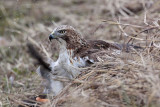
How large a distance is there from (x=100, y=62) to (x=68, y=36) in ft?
2.35

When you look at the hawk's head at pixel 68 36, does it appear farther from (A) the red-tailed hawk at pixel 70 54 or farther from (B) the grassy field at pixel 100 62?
(B) the grassy field at pixel 100 62

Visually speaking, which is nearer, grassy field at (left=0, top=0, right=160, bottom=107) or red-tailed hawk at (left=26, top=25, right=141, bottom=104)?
grassy field at (left=0, top=0, right=160, bottom=107)

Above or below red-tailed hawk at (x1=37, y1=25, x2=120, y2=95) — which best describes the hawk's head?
above

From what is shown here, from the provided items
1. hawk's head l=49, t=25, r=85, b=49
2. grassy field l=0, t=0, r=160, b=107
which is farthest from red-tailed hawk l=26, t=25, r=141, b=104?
grassy field l=0, t=0, r=160, b=107

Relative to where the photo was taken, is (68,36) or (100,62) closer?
(100,62)

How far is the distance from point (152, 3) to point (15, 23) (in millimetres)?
3215

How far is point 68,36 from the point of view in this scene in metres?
4.75

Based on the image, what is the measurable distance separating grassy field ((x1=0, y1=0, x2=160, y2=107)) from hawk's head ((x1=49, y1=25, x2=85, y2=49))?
47cm

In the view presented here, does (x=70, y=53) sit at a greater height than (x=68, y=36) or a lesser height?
lesser

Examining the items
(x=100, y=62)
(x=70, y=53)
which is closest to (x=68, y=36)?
(x=70, y=53)

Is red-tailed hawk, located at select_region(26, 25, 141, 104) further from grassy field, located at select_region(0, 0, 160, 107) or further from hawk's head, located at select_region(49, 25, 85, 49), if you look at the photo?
grassy field, located at select_region(0, 0, 160, 107)

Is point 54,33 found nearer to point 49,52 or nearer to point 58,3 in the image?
point 49,52

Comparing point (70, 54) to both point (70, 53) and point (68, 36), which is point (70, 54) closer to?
point (70, 53)

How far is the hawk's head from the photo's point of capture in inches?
185
